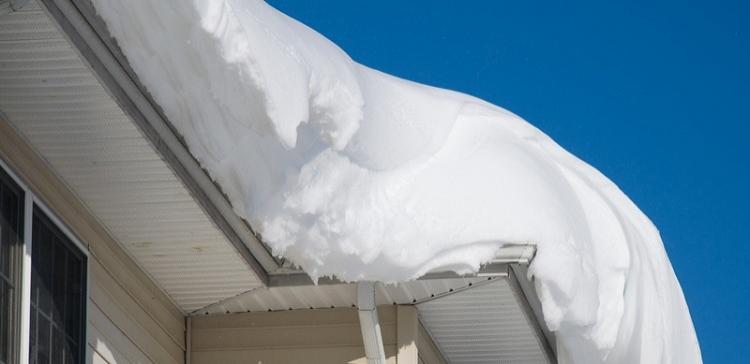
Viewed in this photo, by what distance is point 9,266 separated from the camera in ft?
21.6

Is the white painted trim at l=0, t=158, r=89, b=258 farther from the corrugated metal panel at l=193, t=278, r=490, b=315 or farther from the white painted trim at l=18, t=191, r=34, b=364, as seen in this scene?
the corrugated metal panel at l=193, t=278, r=490, b=315

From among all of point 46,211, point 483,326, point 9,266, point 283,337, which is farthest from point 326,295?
point 9,266

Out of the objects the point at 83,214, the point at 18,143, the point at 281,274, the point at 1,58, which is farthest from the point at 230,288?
the point at 1,58

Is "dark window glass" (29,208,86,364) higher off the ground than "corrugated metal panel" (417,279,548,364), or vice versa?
"corrugated metal panel" (417,279,548,364)

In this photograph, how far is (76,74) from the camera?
6.33 metres

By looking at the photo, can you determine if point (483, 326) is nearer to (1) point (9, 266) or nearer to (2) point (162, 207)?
(2) point (162, 207)

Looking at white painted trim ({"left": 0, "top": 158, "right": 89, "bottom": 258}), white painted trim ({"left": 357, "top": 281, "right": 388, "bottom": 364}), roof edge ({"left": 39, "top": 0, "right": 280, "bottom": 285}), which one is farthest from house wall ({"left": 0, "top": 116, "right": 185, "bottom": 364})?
white painted trim ({"left": 357, "top": 281, "right": 388, "bottom": 364})

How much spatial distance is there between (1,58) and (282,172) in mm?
1135

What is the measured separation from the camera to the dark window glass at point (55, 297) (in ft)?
22.5

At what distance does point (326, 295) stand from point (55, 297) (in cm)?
169

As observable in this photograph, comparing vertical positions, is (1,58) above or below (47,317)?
above

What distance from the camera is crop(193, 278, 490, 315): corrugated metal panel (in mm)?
8094

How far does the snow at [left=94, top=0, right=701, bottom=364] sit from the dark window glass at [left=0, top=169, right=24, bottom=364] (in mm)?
711

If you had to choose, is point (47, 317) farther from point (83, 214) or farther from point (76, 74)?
point (76, 74)
